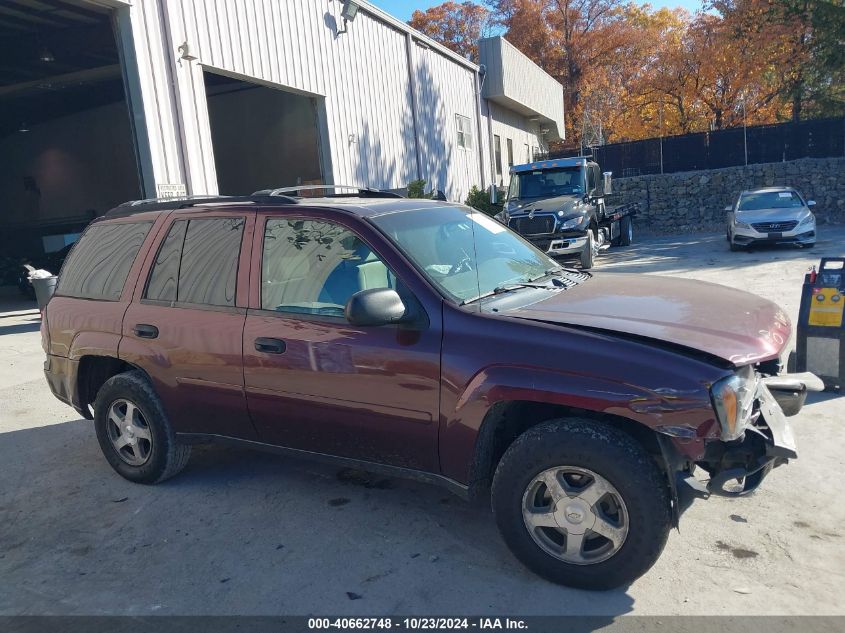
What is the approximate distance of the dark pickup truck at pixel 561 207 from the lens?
500 inches

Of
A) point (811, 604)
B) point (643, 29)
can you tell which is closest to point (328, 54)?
point (811, 604)

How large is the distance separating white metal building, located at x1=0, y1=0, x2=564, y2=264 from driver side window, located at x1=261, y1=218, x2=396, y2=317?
6.71 metres

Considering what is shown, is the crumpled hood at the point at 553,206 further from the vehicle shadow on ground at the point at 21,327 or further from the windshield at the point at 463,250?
the vehicle shadow on ground at the point at 21,327

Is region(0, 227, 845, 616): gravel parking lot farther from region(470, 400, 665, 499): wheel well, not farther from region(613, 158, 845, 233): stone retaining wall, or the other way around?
region(613, 158, 845, 233): stone retaining wall

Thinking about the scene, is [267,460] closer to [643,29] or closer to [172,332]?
[172,332]

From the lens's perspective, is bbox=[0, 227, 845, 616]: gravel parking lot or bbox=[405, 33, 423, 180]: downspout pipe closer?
bbox=[0, 227, 845, 616]: gravel parking lot

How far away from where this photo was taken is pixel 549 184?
1434cm

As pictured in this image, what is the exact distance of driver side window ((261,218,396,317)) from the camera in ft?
11.7

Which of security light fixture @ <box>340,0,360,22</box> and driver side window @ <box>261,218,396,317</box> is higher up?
security light fixture @ <box>340,0,360,22</box>

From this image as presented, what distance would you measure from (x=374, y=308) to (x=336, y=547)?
4.52 feet

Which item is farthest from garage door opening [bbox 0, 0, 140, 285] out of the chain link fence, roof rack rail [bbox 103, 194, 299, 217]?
the chain link fence

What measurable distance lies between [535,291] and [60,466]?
12.7ft

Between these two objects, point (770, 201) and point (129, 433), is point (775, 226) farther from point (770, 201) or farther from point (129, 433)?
point (129, 433)

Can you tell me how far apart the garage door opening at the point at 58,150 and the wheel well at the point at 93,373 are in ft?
42.0
